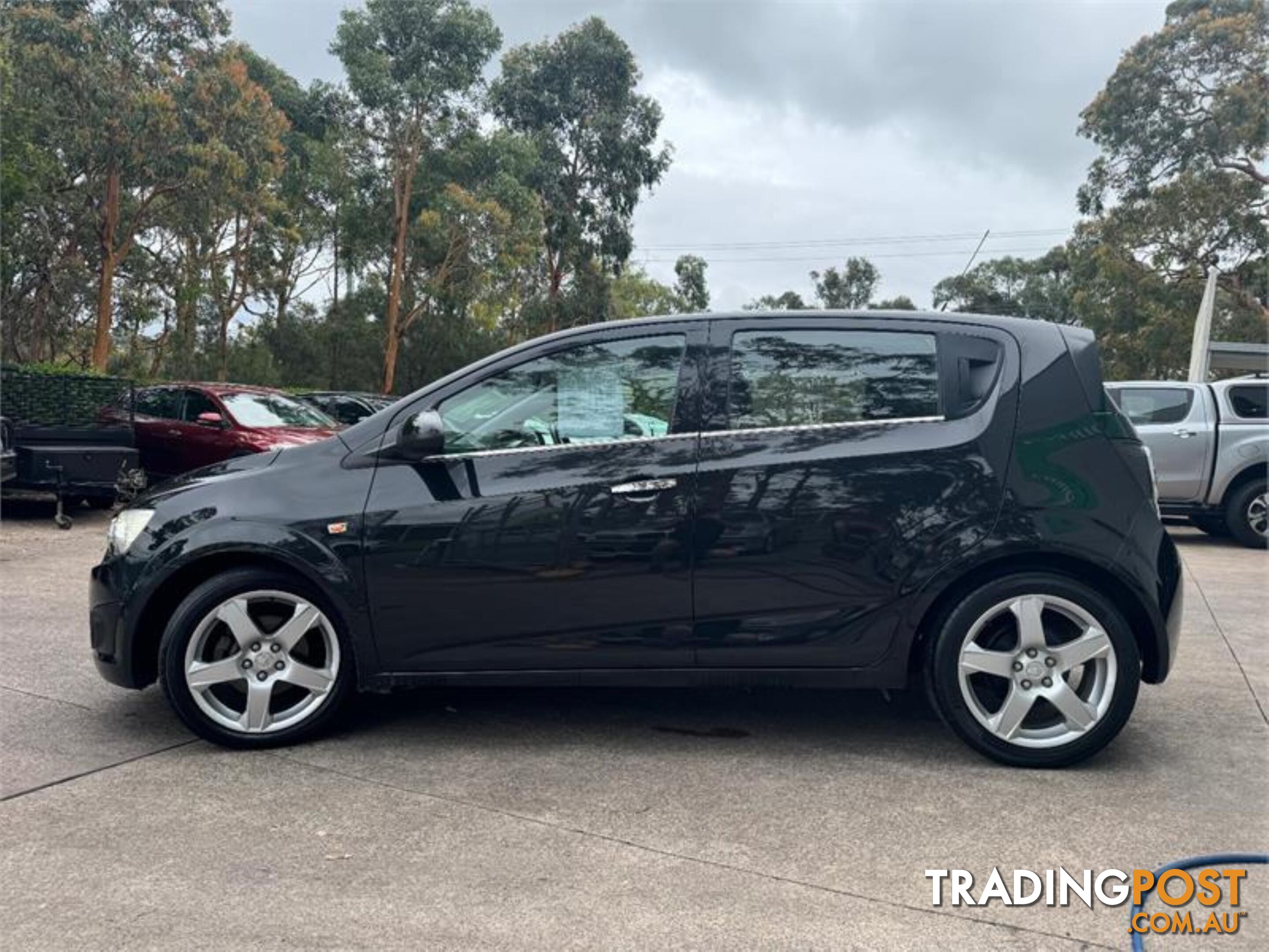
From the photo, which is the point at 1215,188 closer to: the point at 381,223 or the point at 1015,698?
the point at 381,223

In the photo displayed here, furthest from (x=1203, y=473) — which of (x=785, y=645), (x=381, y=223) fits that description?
(x=381, y=223)

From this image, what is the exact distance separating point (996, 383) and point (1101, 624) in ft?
3.23

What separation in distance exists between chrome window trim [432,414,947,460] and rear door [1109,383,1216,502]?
778cm

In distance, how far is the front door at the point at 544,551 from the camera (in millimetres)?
3787

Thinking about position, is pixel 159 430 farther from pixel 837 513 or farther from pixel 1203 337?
pixel 1203 337

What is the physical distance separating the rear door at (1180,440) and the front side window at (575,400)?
26.9ft

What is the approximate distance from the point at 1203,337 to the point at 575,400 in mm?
20976

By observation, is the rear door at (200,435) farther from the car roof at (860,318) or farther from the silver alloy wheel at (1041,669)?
the silver alloy wheel at (1041,669)


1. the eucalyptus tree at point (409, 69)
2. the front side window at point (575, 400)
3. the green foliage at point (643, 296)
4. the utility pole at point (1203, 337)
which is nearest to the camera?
the front side window at point (575, 400)

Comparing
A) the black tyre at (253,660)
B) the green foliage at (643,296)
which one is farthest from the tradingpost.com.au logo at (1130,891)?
the green foliage at (643,296)

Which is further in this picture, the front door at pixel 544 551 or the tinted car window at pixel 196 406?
the tinted car window at pixel 196 406

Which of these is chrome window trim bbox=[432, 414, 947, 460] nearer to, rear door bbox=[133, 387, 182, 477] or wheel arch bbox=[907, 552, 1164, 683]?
Answer: wheel arch bbox=[907, 552, 1164, 683]

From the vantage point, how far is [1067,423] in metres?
3.80

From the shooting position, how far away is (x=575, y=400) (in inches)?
158
